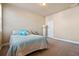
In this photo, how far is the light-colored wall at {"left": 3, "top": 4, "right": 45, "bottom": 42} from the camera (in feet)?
4.63

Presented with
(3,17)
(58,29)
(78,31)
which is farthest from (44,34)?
(3,17)

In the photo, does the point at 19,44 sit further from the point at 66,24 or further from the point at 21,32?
the point at 66,24

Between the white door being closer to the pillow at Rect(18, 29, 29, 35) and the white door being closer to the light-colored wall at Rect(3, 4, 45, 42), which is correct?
the light-colored wall at Rect(3, 4, 45, 42)

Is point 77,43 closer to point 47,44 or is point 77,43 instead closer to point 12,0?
point 47,44

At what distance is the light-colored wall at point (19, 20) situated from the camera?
1.41 m

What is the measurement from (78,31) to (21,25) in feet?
2.96

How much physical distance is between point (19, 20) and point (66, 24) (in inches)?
31.7

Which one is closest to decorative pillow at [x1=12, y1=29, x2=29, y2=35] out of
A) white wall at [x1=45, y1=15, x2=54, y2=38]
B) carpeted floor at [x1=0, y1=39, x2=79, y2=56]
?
carpeted floor at [x1=0, y1=39, x2=79, y2=56]

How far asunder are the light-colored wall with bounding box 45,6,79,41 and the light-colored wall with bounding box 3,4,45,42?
286 mm

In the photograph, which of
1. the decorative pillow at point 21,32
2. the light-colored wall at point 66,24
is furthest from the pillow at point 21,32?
the light-colored wall at point 66,24

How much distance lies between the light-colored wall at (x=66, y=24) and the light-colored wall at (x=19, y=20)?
0.29m

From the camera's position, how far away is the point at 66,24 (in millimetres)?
1651

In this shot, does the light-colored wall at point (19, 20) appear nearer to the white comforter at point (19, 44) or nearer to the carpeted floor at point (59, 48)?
the white comforter at point (19, 44)

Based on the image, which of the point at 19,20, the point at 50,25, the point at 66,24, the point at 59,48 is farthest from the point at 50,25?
the point at 19,20
